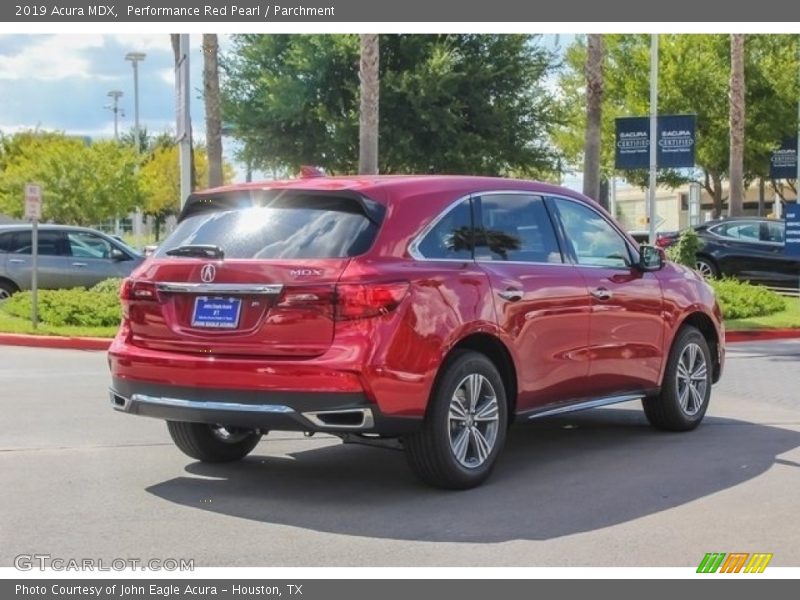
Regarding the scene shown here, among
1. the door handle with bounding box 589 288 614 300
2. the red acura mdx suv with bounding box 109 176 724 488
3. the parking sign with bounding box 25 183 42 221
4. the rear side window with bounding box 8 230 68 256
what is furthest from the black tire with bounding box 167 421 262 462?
the rear side window with bounding box 8 230 68 256

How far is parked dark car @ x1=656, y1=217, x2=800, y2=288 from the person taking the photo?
80.4ft

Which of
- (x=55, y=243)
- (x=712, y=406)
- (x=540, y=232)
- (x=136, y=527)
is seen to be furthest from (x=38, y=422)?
(x=55, y=243)

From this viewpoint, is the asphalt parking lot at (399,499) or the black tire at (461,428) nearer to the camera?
the asphalt parking lot at (399,499)

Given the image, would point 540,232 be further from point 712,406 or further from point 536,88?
Result: point 536,88

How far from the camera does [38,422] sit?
940cm

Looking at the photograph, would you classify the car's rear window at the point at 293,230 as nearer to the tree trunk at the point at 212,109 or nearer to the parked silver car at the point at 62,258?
the parked silver car at the point at 62,258

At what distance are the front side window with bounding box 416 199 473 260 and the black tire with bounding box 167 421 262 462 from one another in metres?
1.69

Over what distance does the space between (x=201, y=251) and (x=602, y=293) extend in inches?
108

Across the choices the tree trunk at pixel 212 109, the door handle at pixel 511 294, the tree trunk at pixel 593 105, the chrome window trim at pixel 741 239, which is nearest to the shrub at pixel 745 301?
the tree trunk at pixel 593 105

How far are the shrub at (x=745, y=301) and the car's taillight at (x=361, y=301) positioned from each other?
524 inches

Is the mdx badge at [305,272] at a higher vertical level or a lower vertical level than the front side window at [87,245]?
higher

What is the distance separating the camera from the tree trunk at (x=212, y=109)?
23375mm

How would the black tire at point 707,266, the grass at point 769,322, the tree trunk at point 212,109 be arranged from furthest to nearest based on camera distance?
1. the black tire at point 707,266
2. the tree trunk at point 212,109
3. the grass at point 769,322

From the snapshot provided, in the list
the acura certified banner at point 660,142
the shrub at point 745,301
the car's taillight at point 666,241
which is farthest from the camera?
the car's taillight at point 666,241
